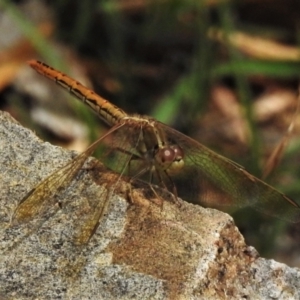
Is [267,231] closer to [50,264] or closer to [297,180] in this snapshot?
[297,180]

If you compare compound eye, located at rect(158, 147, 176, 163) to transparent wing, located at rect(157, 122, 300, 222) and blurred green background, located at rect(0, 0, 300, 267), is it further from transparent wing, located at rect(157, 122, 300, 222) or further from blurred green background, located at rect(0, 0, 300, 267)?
blurred green background, located at rect(0, 0, 300, 267)

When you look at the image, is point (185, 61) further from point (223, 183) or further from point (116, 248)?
point (116, 248)

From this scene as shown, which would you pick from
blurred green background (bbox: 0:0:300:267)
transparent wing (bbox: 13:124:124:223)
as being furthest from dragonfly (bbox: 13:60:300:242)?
blurred green background (bbox: 0:0:300:267)

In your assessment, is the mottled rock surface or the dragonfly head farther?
the dragonfly head

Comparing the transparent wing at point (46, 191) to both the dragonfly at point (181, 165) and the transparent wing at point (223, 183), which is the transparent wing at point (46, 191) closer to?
the dragonfly at point (181, 165)

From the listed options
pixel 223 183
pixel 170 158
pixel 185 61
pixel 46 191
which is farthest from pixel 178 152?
pixel 185 61
